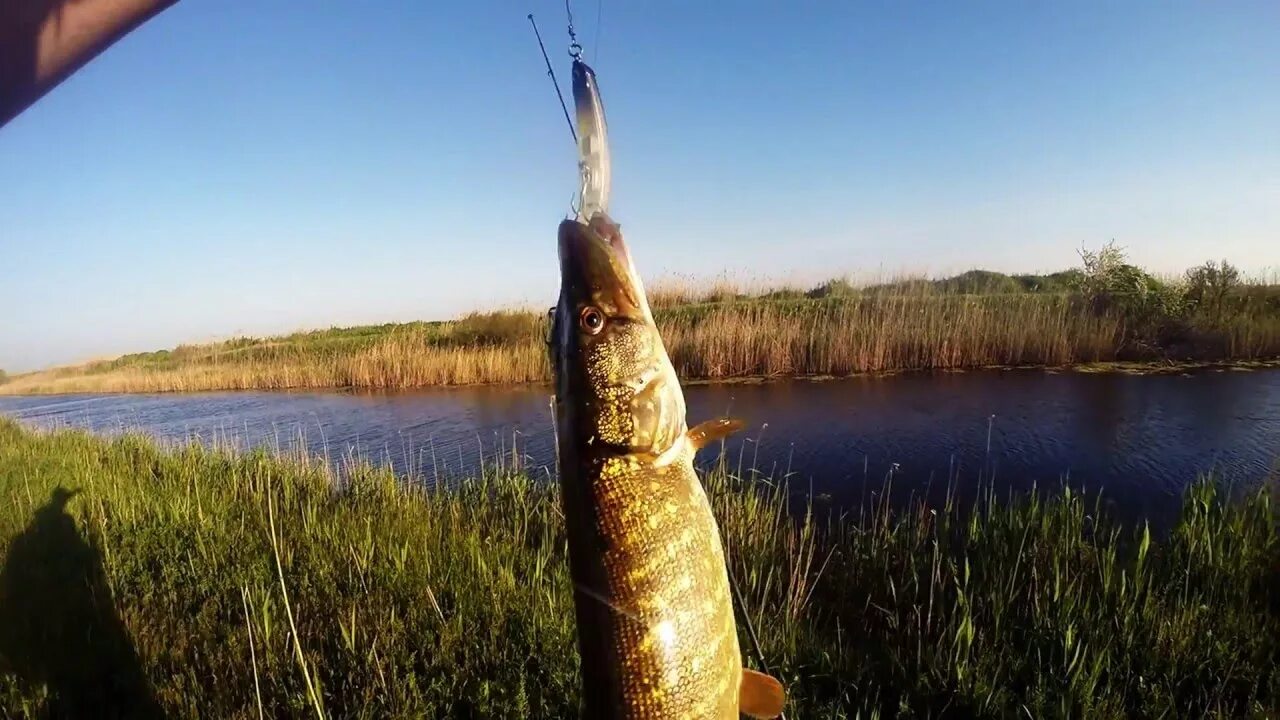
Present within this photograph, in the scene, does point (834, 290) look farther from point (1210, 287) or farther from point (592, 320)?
point (592, 320)

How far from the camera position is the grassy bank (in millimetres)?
3928

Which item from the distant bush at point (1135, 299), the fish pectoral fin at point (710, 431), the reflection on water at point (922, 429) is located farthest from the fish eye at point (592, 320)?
the distant bush at point (1135, 299)

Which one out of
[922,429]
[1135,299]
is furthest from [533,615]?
[1135,299]

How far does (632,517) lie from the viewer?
5.24ft

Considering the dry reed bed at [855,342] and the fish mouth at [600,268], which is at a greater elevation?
the fish mouth at [600,268]

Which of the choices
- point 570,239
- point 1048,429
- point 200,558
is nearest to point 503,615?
point 200,558

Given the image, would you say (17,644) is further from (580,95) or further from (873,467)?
(873,467)

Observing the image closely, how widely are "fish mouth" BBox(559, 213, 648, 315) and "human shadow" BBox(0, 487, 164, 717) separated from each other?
3.94m

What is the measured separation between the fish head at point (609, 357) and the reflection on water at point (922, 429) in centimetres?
618

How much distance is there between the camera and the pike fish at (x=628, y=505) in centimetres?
157

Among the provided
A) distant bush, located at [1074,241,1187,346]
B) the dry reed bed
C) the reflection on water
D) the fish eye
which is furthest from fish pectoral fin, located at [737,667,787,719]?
distant bush, located at [1074,241,1187,346]

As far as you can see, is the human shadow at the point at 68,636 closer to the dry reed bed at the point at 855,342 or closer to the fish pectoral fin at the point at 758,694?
the fish pectoral fin at the point at 758,694

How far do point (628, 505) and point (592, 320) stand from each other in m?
0.45

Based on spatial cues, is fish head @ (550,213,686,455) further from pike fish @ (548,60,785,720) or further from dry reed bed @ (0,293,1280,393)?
dry reed bed @ (0,293,1280,393)
